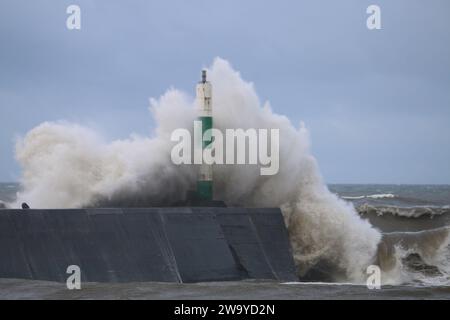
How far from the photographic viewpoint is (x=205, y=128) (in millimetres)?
21859

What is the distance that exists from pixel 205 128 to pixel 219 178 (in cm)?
201

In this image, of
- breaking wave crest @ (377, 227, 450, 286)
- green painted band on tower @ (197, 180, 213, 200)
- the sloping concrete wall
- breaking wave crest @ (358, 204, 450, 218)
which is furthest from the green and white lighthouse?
breaking wave crest @ (358, 204, 450, 218)

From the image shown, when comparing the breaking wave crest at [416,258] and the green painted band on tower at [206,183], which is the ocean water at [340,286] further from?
the green painted band on tower at [206,183]

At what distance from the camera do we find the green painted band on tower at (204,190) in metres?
22.0

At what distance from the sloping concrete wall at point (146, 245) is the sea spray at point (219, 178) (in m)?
2.23

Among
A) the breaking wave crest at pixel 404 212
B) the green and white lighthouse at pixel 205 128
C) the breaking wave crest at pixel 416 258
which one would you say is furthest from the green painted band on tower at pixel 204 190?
the breaking wave crest at pixel 404 212

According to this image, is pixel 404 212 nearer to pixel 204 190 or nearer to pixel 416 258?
pixel 416 258

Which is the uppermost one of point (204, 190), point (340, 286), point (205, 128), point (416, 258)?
point (205, 128)

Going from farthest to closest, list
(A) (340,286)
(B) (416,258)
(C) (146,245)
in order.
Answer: (B) (416,258)
(A) (340,286)
(C) (146,245)

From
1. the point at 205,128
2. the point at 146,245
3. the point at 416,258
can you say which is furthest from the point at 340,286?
the point at 416,258

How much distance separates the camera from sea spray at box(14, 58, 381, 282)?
2170 cm

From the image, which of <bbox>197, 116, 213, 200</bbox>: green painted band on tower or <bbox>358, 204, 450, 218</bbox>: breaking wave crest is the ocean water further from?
<bbox>358, 204, 450, 218</bbox>: breaking wave crest
